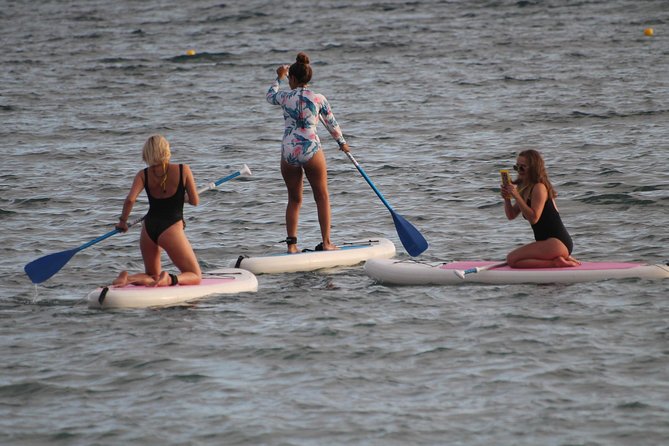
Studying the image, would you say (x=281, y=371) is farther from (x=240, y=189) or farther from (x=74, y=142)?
(x=74, y=142)

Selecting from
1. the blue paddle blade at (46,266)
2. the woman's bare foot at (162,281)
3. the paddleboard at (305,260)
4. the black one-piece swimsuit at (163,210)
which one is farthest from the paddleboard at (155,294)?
the paddleboard at (305,260)

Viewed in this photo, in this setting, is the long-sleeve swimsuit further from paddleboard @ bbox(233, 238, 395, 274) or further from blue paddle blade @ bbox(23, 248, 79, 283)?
blue paddle blade @ bbox(23, 248, 79, 283)

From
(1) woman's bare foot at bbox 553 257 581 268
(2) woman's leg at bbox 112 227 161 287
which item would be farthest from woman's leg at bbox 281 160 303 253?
(1) woman's bare foot at bbox 553 257 581 268

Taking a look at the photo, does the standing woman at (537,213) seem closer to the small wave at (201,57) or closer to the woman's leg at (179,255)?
the woman's leg at (179,255)

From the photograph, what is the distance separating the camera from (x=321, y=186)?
10406 mm

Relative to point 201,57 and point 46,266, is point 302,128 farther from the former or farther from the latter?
point 201,57

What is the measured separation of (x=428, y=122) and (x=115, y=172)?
19.3 ft

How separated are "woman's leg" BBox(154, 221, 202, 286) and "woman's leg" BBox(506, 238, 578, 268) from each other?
2545mm

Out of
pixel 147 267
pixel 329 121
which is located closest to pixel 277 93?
pixel 329 121

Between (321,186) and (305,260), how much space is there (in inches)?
26.0

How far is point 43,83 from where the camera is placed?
1022 inches

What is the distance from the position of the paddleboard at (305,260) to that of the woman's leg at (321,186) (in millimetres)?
160

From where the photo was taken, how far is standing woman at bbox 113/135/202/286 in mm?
8898

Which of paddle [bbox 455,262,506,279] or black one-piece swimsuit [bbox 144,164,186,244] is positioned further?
paddle [bbox 455,262,506,279]
